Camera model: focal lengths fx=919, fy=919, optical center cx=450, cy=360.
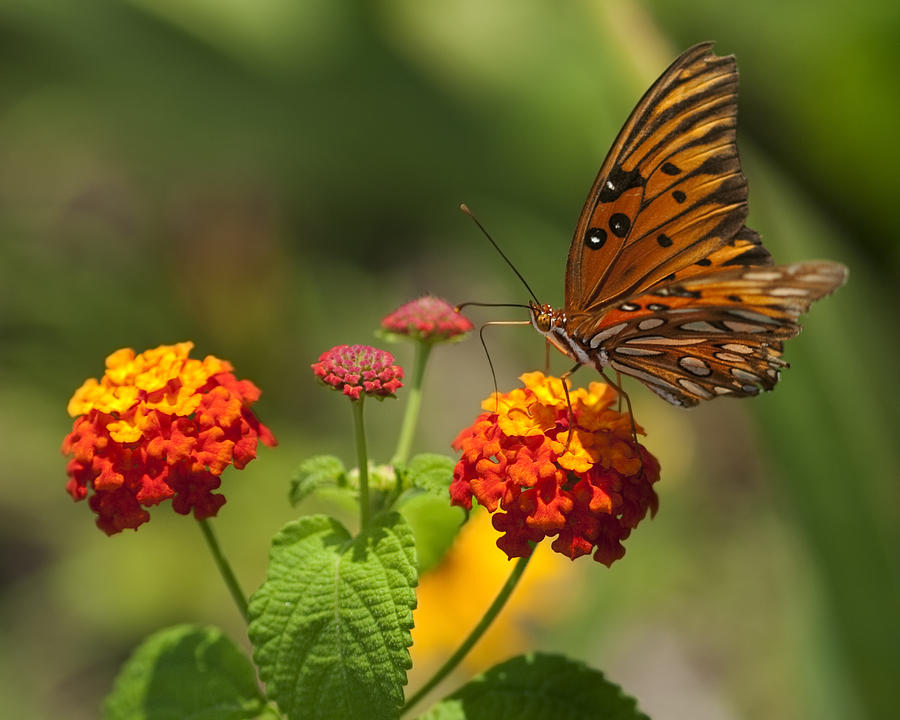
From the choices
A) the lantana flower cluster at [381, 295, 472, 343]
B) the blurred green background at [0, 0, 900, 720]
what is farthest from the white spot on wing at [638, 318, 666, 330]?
the blurred green background at [0, 0, 900, 720]

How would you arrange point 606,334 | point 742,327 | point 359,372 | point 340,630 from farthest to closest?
point 606,334 → point 742,327 → point 359,372 → point 340,630

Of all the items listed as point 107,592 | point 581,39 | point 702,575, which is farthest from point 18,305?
point 702,575

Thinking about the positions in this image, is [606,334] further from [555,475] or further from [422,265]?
[422,265]

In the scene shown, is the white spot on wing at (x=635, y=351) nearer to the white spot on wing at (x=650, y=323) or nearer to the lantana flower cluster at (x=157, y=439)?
the white spot on wing at (x=650, y=323)

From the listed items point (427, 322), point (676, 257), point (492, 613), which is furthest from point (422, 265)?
point (492, 613)

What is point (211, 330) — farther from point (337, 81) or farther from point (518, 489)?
point (518, 489)

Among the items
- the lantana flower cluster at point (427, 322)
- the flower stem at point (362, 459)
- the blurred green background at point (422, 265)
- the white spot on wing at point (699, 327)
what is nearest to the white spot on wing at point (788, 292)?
the white spot on wing at point (699, 327)

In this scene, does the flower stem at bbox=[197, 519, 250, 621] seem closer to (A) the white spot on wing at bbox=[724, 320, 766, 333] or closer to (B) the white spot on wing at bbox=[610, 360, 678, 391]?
(B) the white spot on wing at bbox=[610, 360, 678, 391]
